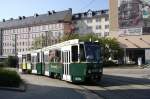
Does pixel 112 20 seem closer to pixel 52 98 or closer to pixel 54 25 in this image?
pixel 54 25

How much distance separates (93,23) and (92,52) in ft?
408

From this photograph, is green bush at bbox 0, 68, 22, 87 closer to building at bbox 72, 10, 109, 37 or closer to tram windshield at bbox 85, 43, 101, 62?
tram windshield at bbox 85, 43, 101, 62

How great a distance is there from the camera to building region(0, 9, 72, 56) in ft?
516

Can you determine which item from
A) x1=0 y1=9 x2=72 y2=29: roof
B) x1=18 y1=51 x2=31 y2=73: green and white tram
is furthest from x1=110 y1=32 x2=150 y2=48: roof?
x1=18 y1=51 x2=31 y2=73: green and white tram

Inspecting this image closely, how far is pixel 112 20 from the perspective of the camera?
109 meters

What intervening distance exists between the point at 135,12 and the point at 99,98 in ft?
270

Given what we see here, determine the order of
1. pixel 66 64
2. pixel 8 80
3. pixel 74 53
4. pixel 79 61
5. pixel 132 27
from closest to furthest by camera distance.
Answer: pixel 8 80 → pixel 79 61 → pixel 74 53 → pixel 66 64 → pixel 132 27

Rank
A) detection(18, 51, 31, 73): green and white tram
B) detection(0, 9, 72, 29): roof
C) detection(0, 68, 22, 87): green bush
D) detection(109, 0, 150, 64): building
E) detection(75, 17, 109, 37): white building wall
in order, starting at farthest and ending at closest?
detection(0, 9, 72, 29): roof < detection(75, 17, 109, 37): white building wall < detection(109, 0, 150, 64): building < detection(18, 51, 31, 73): green and white tram < detection(0, 68, 22, 87): green bush

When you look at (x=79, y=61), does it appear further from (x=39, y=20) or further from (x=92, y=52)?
(x=39, y=20)

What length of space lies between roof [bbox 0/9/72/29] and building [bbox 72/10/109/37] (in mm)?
3944

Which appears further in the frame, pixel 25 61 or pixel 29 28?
pixel 29 28

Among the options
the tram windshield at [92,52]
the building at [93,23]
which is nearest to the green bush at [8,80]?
the tram windshield at [92,52]

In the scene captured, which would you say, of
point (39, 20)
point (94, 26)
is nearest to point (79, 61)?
point (94, 26)

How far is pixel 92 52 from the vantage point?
2808cm
